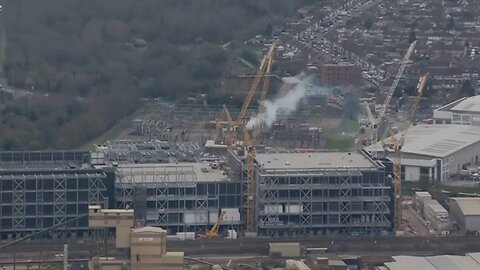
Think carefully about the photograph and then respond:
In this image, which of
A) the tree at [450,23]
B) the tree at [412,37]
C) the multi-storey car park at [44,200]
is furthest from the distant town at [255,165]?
the tree at [450,23]

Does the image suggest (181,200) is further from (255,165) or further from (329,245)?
(329,245)

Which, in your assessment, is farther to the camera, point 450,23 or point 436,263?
point 450,23

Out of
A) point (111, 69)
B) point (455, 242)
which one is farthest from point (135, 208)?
point (111, 69)

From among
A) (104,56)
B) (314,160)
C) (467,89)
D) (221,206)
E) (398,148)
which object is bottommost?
(221,206)

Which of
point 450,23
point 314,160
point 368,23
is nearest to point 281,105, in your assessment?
point 314,160

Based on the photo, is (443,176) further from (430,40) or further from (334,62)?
(430,40)

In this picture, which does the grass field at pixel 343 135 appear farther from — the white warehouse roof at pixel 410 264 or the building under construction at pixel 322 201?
the white warehouse roof at pixel 410 264
